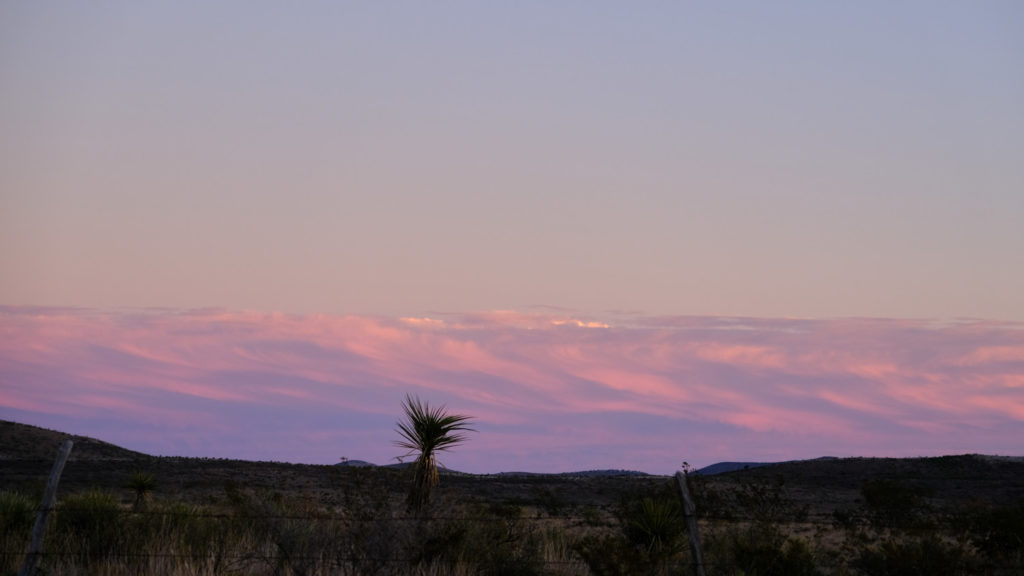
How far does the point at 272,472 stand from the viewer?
7575cm

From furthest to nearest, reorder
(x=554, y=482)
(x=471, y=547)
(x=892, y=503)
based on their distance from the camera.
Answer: (x=554, y=482) < (x=892, y=503) < (x=471, y=547)

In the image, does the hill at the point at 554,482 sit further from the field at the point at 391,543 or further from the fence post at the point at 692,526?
the fence post at the point at 692,526

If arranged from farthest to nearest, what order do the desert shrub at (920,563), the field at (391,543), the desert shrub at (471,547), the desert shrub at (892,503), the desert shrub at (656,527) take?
the desert shrub at (892,503) < the desert shrub at (656,527) < the desert shrub at (920,563) < the desert shrub at (471,547) < the field at (391,543)

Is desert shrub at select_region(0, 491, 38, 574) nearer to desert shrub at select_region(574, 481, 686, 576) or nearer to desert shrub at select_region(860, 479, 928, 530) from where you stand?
desert shrub at select_region(574, 481, 686, 576)

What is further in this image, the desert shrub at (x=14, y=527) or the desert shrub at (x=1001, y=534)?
the desert shrub at (x=1001, y=534)

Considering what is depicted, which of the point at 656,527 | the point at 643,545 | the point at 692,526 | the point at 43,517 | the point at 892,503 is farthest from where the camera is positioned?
the point at 892,503

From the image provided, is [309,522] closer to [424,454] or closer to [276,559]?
[276,559]

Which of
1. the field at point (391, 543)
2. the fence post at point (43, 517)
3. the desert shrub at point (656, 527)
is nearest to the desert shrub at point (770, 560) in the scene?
the field at point (391, 543)

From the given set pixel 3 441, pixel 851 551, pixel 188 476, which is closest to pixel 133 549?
pixel 851 551

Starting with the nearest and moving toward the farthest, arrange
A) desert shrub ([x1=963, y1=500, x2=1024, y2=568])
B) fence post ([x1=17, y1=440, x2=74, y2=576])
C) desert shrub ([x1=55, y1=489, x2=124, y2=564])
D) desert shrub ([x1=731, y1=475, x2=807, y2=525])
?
fence post ([x1=17, y1=440, x2=74, y2=576]) → desert shrub ([x1=55, y1=489, x2=124, y2=564]) → desert shrub ([x1=963, y1=500, x2=1024, y2=568]) → desert shrub ([x1=731, y1=475, x2=807, y2=525])

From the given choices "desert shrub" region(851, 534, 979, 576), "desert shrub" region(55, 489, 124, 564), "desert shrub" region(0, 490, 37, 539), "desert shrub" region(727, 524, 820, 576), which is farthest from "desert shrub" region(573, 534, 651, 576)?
"desert shrub" region(0, 490, 37, 539)

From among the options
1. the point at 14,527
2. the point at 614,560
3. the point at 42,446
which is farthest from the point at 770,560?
the point at 42,446

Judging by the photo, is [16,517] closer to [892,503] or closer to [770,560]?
[770,560]

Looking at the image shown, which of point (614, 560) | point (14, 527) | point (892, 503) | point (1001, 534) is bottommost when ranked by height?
point (14, 527)
